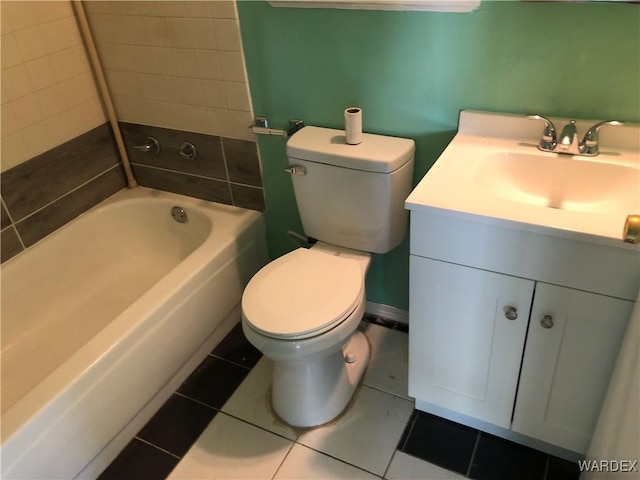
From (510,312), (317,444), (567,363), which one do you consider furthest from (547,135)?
(317,444)

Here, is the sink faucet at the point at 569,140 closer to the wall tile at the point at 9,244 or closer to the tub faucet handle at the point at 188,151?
the tub faucet handle at the point at 188,151

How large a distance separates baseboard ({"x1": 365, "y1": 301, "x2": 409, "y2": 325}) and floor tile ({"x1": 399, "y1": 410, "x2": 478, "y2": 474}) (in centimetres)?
43

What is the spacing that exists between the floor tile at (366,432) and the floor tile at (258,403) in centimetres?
9

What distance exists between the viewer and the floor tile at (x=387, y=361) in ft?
5.94

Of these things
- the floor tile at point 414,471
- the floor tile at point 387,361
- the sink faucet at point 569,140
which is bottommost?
the floor tile at point 414,471

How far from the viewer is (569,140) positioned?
4.51ft

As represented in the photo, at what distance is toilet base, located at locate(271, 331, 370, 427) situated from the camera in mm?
1620

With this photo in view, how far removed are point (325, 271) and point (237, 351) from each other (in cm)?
61

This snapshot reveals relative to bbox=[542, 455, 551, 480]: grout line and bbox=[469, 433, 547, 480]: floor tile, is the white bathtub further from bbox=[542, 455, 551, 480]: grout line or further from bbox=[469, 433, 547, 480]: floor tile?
bbox=[542, 455, 551, 480]: grout line

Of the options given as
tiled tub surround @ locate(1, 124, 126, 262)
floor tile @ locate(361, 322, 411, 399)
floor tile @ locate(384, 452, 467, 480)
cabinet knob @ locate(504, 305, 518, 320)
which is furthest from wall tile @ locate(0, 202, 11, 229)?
cabinet knob @ locate(504, 305, 518, 320)

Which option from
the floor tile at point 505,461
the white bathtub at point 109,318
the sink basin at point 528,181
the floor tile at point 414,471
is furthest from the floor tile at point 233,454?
the sink basin at point 528,181

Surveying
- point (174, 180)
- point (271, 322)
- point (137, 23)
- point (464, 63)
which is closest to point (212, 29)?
point (137, 23)

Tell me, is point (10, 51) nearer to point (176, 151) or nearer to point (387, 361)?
point (176, 151)

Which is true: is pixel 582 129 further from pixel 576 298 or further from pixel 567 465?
pixel 567 465
